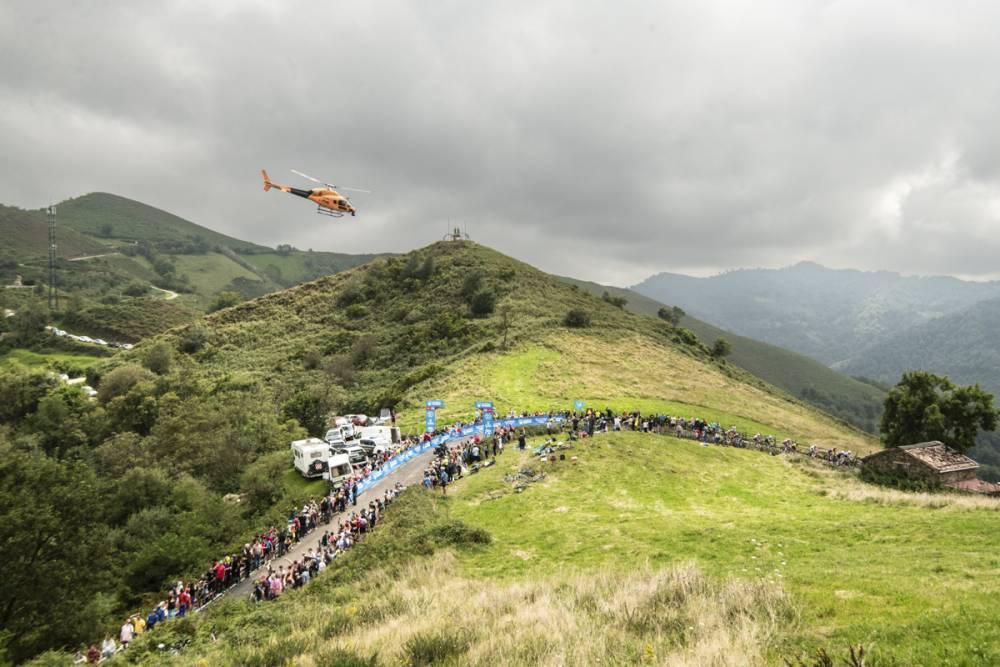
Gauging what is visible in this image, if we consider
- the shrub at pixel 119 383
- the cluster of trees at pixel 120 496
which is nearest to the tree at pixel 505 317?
the cluster of trees at pixel 120 496

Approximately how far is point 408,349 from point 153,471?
144 feet

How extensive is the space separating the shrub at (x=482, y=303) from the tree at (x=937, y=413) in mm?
55383

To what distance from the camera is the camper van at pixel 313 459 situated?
1328 inches

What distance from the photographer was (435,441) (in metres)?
37.5

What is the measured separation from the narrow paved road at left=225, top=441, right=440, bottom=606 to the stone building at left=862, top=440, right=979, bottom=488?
28.2 meters

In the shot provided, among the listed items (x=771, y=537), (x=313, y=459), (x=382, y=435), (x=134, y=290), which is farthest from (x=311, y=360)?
(x=134, y=290)

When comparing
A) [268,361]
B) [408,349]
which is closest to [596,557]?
[408,349]

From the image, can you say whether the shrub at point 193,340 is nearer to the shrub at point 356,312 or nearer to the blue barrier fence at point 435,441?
the shrub at point 356,312

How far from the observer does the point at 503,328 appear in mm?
74938

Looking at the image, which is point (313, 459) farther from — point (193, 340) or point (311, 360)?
point (193, 340)

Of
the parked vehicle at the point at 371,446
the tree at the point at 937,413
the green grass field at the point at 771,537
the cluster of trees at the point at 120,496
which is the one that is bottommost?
the cluster of trees at the point at 120,496

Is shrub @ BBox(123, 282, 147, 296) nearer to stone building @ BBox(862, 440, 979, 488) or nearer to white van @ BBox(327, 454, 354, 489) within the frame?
white van @ BBox(327, 454, 354, 489)

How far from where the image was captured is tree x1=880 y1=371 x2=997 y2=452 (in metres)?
41.5

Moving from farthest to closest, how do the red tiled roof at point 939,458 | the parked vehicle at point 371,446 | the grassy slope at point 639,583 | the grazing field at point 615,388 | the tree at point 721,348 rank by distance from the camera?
the tree at point 721,348 < the grazing field at point 615,388 < the parked vehicle at point 371,446 < the red tiled roof at point 939,458 < the grassy slope at point 639,583
